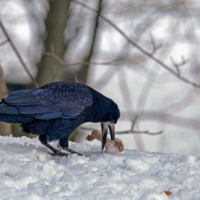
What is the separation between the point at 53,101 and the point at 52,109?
0.11 meters

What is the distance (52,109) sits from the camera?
3.47 meters

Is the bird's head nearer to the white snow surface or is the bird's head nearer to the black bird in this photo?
the black bird

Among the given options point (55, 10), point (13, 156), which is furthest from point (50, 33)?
point (13, 156)

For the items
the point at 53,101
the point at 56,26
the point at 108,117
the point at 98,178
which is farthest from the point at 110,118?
the point at 56,26

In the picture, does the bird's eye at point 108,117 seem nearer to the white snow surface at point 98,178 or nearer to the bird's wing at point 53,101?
the bird's wing at point 53,101

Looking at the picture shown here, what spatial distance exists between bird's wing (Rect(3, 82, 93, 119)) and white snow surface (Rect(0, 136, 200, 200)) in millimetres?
557

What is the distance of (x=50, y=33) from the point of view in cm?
742

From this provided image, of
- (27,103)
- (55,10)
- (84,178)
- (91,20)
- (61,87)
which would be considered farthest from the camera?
(91,20)

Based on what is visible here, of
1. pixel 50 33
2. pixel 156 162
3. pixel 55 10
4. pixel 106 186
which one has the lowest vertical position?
pixel 156 162

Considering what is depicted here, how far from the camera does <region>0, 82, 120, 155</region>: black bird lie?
11.0 feet

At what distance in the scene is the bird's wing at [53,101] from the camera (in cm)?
338

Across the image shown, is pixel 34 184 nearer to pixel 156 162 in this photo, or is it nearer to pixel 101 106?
pixel 156 162

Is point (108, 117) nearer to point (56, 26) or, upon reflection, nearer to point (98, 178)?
point (98, 178)

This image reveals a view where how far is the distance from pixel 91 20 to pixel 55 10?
1.94 m
